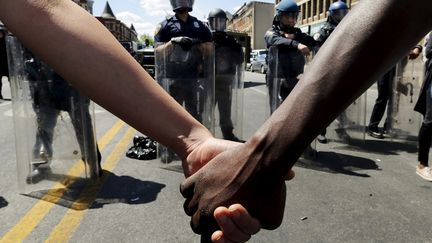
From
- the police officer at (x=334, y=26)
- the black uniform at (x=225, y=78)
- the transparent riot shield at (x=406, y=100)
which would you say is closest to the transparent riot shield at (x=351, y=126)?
the police officer at (x=334, y=26)

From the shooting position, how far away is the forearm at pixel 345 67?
80 centimetres

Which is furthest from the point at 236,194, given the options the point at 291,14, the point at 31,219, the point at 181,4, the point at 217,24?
the point at 217,24

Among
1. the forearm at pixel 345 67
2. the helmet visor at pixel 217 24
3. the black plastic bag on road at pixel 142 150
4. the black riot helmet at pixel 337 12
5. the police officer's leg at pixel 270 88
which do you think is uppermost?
the black riot helmet at pixel 337 12

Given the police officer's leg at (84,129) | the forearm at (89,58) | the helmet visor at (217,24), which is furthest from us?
the helmet visor at (217,24)

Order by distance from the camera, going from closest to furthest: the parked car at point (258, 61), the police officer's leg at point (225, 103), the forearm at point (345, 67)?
the forearm at point (345, 67)
the police officer's leg at point (225, 103)
the parked car at point (258, 61)

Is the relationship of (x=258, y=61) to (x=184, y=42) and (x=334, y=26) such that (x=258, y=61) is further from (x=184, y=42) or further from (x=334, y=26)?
(x=184, y=42)

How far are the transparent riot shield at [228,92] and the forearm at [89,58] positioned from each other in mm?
5046

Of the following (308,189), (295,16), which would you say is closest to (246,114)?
(295,16)

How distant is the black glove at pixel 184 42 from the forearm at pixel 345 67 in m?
4.27

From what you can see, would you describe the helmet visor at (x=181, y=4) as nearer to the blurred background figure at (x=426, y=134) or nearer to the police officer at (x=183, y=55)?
the police officer at (x=183, y=55)

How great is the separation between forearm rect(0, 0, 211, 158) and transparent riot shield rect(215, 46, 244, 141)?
16.6 ft

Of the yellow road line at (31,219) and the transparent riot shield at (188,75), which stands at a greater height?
the transparent riot shield at (188,75)

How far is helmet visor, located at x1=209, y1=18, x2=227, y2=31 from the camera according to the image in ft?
21.9

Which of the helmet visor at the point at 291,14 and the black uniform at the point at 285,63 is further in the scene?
the helmet visor at the point at 291,14
